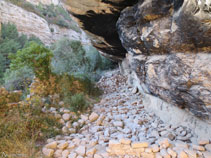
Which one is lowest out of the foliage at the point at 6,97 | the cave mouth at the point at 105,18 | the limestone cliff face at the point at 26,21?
the foliage at the point at 6,97

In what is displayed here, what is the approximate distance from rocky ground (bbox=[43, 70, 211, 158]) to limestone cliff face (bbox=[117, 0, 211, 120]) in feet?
1.59

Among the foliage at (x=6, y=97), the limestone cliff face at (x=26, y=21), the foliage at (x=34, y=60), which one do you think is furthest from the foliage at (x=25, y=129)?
the limestone cliff face at (x=26, y=21)

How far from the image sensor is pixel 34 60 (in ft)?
12.4

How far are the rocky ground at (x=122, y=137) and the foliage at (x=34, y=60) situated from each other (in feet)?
4.49

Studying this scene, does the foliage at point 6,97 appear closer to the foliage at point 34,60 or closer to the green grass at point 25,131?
the green grass at point 25,131

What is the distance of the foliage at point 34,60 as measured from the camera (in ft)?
11.9

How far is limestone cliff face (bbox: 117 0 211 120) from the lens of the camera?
1.39 meters

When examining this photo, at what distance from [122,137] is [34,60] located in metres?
3.23

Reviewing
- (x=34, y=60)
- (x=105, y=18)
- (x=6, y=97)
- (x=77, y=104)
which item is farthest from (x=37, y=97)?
(x=105, y=18)

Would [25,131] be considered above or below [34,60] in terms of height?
below

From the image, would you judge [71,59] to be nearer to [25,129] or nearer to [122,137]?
[25,129]

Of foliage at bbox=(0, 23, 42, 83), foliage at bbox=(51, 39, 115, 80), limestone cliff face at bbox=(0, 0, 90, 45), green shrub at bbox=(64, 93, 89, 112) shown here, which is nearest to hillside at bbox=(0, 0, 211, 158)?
green shrub at bbox=(64, 93, 89, 112)

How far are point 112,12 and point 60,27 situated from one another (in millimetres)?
19701

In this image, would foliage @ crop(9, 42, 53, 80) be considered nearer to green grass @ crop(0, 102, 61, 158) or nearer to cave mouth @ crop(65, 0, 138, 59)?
green grass @ crop(0, 102, 61, 158)
